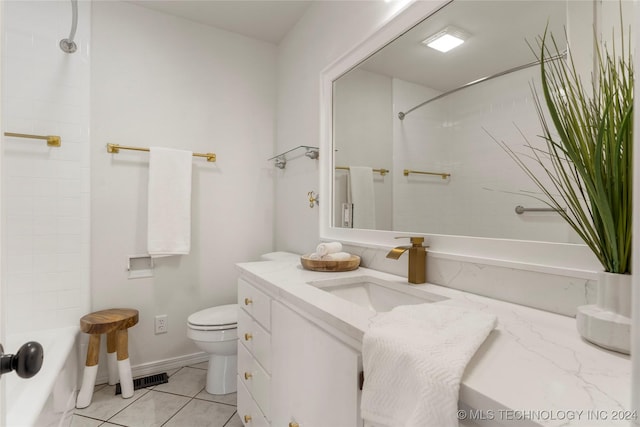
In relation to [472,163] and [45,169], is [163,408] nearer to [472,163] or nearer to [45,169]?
[45,169]

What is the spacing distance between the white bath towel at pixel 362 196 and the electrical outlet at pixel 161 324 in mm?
1497

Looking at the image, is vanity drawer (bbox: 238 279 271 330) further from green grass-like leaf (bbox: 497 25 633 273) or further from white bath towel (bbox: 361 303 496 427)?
green grass-like leaf (bbox: 497 25 633 273)

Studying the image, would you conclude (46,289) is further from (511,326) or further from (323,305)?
(511,326)

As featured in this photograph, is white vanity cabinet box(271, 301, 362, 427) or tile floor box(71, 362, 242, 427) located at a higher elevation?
white vanity cabinet box(271, 301, 362, 427)

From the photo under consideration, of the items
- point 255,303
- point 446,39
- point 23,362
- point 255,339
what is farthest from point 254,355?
point 446,39

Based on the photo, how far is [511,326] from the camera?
0.70 metres

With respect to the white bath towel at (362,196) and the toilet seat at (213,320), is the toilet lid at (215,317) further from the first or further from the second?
the white bath towel at (362,196)

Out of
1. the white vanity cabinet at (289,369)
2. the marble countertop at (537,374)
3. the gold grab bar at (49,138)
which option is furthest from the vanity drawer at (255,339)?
the gold grab bar at (49,138)

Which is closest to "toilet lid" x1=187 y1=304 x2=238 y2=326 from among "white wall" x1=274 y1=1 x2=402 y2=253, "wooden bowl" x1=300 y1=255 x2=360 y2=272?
"white wall" x1=274 y1=1 x2=402 y2=253

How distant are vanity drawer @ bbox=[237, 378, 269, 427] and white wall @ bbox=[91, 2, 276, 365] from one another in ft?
2.89

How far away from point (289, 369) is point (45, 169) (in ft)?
6.03

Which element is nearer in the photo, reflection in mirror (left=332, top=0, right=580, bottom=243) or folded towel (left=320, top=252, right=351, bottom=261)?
reflection in mirror (left=332, top=0, right=580, bottom=243)

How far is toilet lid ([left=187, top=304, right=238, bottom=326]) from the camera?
5.83 feet

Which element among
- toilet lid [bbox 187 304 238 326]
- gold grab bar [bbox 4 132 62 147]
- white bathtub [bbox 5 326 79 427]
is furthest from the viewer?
toilet lid [bbox 187 304 238 326]
